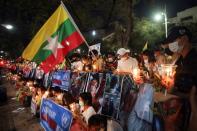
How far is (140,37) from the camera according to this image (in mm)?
25516

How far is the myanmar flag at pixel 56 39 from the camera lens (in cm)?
763

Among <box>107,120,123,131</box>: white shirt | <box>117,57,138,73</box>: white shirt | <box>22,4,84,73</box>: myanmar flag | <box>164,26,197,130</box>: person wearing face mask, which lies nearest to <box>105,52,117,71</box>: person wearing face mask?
<box>117,57,138,73</box>: white shirt

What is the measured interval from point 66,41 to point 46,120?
250cm

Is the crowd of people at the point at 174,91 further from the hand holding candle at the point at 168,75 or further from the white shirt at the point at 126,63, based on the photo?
the white shirt at the point at 126,63

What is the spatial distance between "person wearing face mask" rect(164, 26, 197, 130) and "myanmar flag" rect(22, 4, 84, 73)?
11.5 ft

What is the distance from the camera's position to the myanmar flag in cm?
763

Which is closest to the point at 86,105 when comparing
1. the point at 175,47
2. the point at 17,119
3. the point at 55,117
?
the point at 55,117

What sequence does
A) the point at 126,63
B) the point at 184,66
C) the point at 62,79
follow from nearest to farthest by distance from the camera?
the point at 184,66
the point at 126,63
the point at 62,79

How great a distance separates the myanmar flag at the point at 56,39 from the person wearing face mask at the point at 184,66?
3.50 meters

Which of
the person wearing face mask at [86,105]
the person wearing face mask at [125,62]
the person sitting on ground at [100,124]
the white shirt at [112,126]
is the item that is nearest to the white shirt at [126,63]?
the person wearing face mask at [125,62]

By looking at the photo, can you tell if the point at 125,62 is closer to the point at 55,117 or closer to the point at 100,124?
the point at 55,117

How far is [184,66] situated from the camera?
4230mm

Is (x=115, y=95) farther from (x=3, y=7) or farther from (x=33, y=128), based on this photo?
(x=3, y=7)

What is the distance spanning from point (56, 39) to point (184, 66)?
440 centimetres
